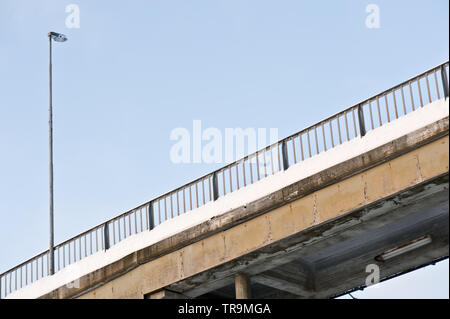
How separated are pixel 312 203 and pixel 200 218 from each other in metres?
4.38

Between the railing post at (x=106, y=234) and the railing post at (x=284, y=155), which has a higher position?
the railing post at (x=284, y=155)

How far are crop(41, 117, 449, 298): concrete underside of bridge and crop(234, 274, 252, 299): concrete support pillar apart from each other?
214 mm

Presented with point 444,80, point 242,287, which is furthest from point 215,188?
point 444,80

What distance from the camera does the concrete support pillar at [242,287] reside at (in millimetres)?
30859

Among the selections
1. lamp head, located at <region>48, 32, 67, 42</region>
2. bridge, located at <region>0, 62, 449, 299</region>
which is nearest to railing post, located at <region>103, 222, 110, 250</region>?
bridge, located at <region>0, 62, 449, 299</region>

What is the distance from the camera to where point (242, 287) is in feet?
102

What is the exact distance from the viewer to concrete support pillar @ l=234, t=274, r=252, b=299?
30.9 meters

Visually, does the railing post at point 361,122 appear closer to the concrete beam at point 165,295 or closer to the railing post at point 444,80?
the railing post at point 444,80

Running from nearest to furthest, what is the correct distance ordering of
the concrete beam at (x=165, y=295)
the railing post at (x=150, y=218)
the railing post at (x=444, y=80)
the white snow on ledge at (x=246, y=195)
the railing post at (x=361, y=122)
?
the railing post at (x=444, y=80) → the white snow on ledge at (x=246, y=195) → the railing post at (x=361, y=122) → the concrete beam at (x=165, y=295) → the railing post at (x=150, y=218)

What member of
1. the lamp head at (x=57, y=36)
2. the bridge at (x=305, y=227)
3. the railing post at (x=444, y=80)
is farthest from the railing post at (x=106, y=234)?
the lamp head at (x=57, y=36)

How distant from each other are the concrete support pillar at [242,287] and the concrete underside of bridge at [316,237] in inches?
8.4

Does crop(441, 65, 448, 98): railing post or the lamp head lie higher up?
the lamp head

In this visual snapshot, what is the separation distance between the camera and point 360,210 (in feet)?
91.4

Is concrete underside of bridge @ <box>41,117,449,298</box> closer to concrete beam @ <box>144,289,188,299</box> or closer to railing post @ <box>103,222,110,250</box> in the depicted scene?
concrete beam @ <box>144,289,188,299</box>
